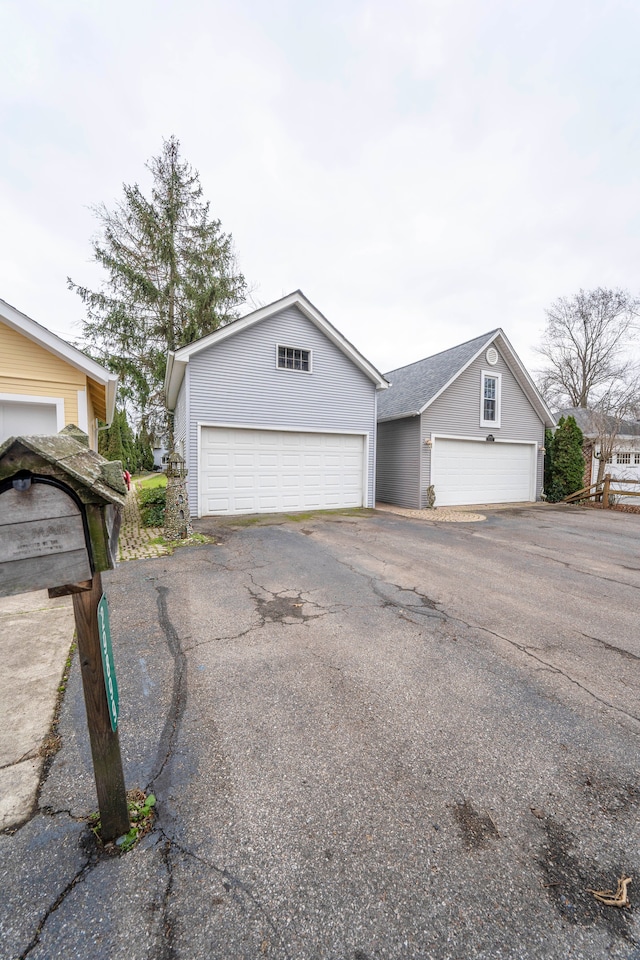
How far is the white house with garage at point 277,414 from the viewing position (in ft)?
32.5

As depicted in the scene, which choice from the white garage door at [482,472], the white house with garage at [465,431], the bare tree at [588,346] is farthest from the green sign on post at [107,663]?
the bare tree at [588,346]

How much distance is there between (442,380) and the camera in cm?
1331

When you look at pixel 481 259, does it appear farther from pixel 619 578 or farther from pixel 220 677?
pixel 220 677

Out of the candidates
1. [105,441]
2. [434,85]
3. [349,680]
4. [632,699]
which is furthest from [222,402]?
[105,441]

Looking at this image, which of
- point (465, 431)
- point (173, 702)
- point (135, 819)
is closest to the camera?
point (135, 819)

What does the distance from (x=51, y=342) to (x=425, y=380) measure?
11640 millimetres

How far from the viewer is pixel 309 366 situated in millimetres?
11375

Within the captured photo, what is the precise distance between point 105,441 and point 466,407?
17073 millimetres

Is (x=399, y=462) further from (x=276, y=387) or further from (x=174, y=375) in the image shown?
(x=174, y=375)

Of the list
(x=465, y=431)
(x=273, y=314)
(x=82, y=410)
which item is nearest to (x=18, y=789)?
(x=82, y=410)

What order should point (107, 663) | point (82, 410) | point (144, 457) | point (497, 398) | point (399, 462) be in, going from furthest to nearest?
point (144, 457) < point (497, 398) < point (399, 462) < point (82, 410) < point (107, 663)

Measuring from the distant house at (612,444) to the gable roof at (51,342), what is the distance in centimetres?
1745

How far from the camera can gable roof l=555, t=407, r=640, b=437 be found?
1677 cm

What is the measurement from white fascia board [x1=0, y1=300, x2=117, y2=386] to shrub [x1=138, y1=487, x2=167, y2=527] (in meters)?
3.05
